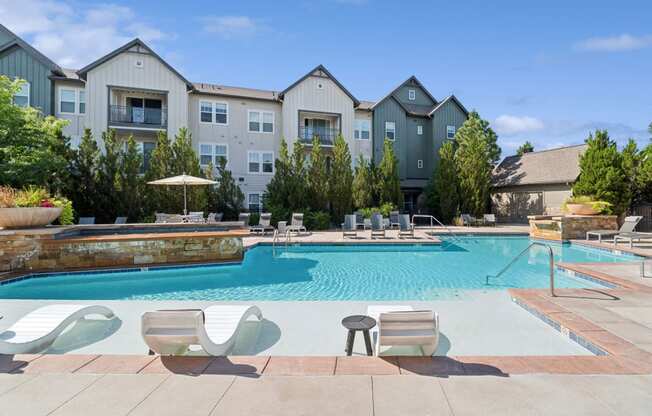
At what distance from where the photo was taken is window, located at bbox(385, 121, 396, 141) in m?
25.9

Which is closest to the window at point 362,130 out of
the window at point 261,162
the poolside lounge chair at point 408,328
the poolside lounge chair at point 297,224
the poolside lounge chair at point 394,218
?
the window at point 261,162

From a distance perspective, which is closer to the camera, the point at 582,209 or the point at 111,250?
the point at 111,250

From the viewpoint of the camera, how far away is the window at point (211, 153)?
71.3ft

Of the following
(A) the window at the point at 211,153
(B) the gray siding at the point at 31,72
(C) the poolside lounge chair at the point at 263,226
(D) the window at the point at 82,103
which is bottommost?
(C) the poolside lounge chair at the point at 263,226

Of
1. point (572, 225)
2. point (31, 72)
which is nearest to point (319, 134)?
point (572, 225)

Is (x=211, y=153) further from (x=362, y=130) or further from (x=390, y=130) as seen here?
(x=390, y=130)

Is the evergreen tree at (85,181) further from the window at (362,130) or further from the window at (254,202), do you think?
the window at (362,130)

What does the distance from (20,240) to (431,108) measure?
87.1 feet

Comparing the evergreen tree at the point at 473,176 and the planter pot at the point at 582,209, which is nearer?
the planter pot at the point at 582,209

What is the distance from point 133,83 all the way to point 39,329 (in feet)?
63.5

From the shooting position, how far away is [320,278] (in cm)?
916

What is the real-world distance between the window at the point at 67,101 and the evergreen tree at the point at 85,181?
3.87 m

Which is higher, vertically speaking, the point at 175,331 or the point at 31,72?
the point at 31,72

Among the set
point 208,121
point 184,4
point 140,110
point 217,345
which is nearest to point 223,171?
point 208,121
